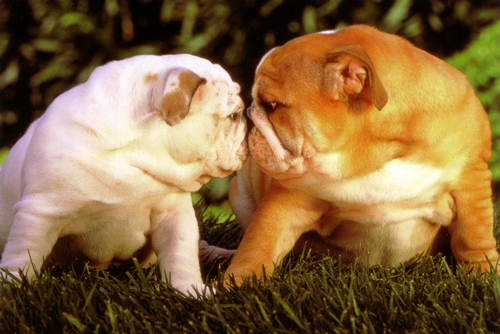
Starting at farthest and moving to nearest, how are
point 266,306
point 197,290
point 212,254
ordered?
point 212,254 < point 197,290 < point 266,306

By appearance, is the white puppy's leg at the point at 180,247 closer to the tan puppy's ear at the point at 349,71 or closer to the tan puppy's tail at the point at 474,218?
the tan puppy's ear at the point at 349,71

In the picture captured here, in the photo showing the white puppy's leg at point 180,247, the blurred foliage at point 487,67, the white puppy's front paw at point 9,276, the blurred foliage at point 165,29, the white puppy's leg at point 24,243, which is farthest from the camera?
the blurred foliage at point 487,67

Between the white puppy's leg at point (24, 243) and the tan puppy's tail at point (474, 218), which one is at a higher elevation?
the white puppy's leg at point (24, 243)

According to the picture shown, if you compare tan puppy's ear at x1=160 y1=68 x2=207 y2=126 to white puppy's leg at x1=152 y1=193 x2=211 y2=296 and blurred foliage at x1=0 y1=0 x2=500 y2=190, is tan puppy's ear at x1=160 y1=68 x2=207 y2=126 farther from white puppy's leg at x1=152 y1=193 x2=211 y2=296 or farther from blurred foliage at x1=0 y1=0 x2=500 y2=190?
blurred foliage at x1=0 y1=0 x2=500 y2=190

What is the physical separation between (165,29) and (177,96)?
118 cm

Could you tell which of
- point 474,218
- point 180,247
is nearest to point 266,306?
point 180,247

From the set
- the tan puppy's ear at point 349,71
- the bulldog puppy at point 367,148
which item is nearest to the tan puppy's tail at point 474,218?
the bulldog puppy at point 367,148

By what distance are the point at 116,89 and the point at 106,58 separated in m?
1.12

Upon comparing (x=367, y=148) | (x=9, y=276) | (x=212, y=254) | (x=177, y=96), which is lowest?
(x=212, y=254)

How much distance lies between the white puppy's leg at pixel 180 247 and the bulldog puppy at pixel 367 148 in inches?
6.8

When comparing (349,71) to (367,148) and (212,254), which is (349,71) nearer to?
(367,148)

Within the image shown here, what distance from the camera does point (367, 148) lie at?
2.09 meters

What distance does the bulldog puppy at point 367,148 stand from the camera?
205 cm

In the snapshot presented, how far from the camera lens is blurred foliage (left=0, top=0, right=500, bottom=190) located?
2.82m
